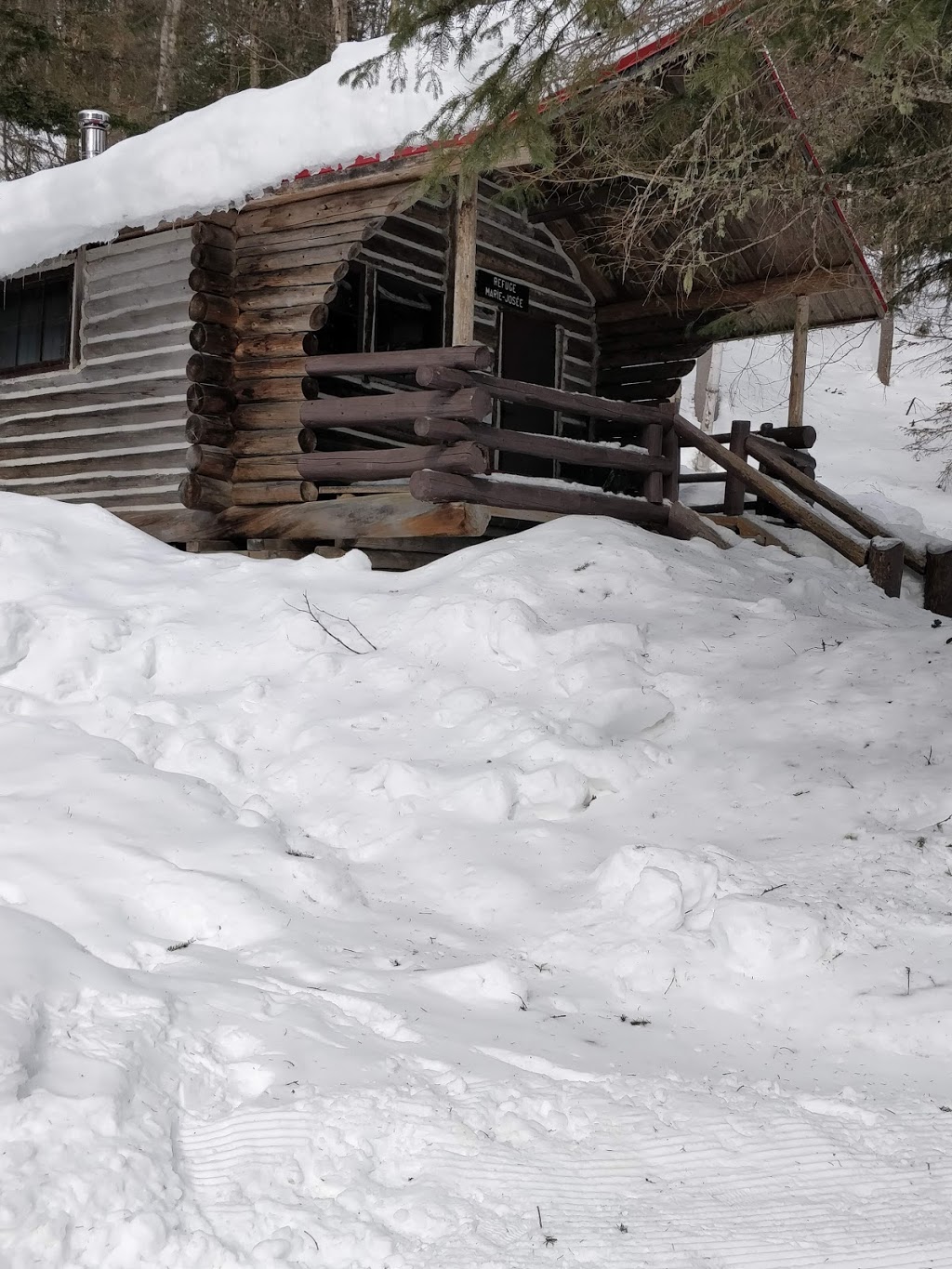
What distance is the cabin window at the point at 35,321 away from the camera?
11539mm

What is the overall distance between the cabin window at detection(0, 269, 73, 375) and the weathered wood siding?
0.26m

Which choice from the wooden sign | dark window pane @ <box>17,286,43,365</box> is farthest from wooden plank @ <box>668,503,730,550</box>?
dark window pane @ <box>17,286,43,365</box>

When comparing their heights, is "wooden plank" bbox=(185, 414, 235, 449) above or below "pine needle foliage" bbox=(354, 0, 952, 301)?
below

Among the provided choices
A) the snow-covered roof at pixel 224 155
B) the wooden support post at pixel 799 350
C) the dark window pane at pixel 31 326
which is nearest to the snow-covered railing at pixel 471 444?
the snow-covered roof at pixel 224 155

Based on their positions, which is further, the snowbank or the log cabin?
the snowbank

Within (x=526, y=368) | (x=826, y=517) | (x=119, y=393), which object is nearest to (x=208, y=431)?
(x=119, y=393)

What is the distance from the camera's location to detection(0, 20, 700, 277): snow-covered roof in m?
8.95

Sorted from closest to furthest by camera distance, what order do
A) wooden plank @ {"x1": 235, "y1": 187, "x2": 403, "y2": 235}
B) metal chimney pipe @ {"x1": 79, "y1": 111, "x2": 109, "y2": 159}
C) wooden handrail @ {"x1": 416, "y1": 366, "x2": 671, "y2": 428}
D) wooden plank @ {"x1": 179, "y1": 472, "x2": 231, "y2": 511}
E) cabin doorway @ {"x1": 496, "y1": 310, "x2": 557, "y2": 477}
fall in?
wooden handrail @ {"x1": 416, "y1": 366, "x2": 671, "y2": 428}
wooden plank @ {"x1": 235, "y1": 187, "x2": 403, "y2": 235}
wooden plank @ {"x1": 179, "y1": 472, "x2": 231, "y2": 511}
metal chimney pipe @ {"x1": 79, "y1": 111, "x2": 109, "y2": 159}
cabin doorway @ {"x1": 496, "y1": 310, "x2": 557, "y2": 477}

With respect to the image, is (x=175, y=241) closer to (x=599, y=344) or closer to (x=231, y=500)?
(x=231, y=500)

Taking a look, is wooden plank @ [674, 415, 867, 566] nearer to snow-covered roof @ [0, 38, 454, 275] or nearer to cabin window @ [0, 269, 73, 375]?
snow-covered roof @ [0, 38, 454, 275]

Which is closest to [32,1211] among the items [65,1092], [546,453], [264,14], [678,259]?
[65,1092]

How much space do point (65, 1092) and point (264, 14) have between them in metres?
19.9

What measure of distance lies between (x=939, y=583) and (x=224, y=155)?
7690 millimetres

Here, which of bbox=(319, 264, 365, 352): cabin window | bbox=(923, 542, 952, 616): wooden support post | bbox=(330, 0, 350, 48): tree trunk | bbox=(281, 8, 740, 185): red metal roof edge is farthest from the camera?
bbox=(330, 0, 350, 48): tree trunk
